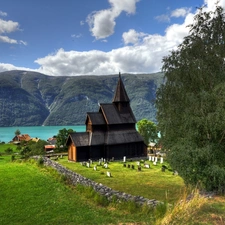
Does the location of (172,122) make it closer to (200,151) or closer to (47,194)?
(200,151)

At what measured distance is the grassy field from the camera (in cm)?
914

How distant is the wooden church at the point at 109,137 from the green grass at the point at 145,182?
6.70 metres

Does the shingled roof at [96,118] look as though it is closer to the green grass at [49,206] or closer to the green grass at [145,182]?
the green grass at [145,182]

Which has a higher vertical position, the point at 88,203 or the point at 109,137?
the point at 109,137

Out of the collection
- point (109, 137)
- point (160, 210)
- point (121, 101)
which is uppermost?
point (121, 101)

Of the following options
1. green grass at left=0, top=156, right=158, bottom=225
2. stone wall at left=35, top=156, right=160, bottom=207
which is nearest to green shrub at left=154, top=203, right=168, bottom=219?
green grass at left=0, top=156, right=158, bottom=225

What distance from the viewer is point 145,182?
19531 mm

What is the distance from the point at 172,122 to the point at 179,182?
21.2 ft

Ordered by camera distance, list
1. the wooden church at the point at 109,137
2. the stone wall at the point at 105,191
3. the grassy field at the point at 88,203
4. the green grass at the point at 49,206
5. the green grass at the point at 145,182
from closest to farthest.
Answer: the grassy field at the point at 88,203, the green grass at the point at 49,206, the stone wall at the point at 105,191, the green grass at the point at 145,182, the wooden church at the point at 109,137

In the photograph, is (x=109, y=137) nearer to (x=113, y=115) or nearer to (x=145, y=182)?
(x=113, y=115)

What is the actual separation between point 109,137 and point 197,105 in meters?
20.5

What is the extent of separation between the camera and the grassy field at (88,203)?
9.14m

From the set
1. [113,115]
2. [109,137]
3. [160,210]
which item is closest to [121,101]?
[113,115]

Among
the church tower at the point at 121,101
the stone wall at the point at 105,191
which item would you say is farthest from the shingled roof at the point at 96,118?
the stone wall at the point at 105,191
